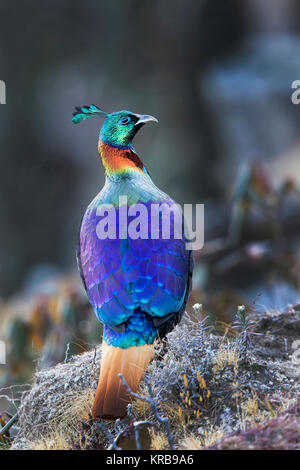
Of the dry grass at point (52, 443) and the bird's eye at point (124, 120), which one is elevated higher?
the bird's eye at point (124, 120)

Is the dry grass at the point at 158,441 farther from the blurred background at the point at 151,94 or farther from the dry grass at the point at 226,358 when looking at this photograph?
the blurred background at the point at 151,94

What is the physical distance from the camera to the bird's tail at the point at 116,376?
117 inches

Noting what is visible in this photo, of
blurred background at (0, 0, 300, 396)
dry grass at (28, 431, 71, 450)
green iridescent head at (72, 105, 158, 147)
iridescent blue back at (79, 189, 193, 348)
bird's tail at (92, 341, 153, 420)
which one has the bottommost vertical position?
dry grass at (28, 431, 71, 450)

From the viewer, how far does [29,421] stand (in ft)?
11.4

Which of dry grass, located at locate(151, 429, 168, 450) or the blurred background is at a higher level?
the blurred background

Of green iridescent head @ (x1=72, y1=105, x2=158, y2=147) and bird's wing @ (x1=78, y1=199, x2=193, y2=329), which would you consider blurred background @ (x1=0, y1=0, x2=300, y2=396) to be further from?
bird's wing @ (x1=78, y1=199, x2=193, y2=329)

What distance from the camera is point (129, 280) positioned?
322 centimetres

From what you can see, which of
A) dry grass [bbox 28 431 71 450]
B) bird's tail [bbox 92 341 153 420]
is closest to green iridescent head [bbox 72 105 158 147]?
bird's tail [bbox 92 341 153 420]

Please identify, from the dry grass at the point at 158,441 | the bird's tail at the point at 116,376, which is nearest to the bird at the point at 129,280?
the bird's tail at the point at 116,376

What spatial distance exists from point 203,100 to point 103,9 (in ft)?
6.75

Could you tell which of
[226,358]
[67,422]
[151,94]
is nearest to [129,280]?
[226,358]

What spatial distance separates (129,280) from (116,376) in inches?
19.5

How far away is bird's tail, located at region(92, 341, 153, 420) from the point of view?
298 centimetres

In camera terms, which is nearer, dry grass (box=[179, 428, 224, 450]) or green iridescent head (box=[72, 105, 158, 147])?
dry grass (box=[179, 428, 224, 450])
